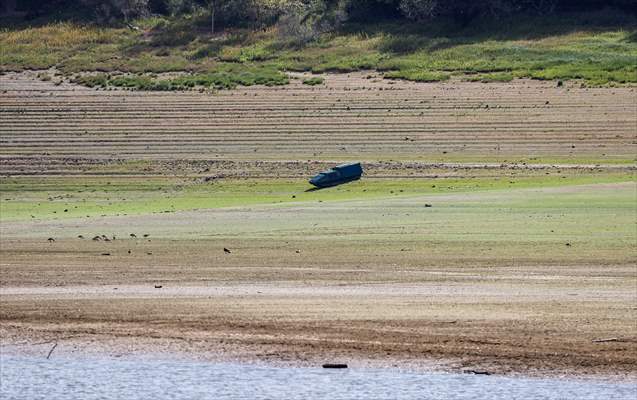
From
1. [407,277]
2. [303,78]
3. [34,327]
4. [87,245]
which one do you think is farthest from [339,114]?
[34,327]

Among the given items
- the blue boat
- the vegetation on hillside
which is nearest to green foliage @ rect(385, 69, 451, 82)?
the vegetation on hillside

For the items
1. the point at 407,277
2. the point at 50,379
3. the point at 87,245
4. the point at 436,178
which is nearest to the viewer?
the point at 50,379

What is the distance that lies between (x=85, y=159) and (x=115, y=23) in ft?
71.3

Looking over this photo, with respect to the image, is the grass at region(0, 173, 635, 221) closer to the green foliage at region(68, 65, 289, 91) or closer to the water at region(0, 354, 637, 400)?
the water at region(0, 354, 637, 400)

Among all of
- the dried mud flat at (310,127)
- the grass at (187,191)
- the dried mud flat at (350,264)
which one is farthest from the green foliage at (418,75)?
the grass at (187,191)

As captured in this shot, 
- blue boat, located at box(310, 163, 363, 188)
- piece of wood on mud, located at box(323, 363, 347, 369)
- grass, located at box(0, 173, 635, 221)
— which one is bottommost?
grass, located at box(0, 173, 635, 221)

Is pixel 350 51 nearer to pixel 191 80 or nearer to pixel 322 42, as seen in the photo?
pixel 322 42

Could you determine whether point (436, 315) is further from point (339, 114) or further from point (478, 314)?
point (339, 114)

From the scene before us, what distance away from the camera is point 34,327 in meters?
14.4

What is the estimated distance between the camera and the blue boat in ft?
88.2

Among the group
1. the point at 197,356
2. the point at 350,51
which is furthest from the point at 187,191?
the point at 350,51

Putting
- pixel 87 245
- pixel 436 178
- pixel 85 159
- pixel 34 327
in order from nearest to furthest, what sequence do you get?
1. pixel 34 327
2. pixel 87 245
3. pixel 436 178
4. pixel 85 159

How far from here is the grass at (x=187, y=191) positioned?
81.9 ft

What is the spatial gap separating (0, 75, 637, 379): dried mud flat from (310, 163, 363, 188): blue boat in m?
1.72
